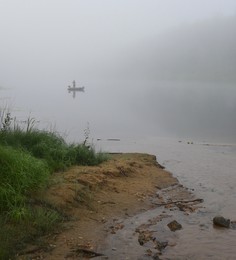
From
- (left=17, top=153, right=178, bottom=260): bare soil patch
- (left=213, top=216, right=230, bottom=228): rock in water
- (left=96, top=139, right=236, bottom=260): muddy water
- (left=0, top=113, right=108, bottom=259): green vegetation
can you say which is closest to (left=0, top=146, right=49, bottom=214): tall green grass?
(left=0, top=113, right=108, bottom=259): green vegetation

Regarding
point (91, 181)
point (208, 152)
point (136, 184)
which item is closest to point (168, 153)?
point (208, 152)

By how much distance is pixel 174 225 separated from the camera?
7.38 m

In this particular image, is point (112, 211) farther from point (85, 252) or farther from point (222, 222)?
point (222, 222)

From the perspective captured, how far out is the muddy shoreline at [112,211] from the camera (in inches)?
239

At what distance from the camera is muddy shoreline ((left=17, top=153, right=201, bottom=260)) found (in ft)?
19.9

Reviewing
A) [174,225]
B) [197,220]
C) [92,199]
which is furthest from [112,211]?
[197,220]

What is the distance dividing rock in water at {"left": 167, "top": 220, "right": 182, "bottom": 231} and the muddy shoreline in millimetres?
79

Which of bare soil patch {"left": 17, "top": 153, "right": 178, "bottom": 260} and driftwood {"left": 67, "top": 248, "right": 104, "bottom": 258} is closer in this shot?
driftwood {"left": 67, "top": 248, "right": 104, "bottom": 258}

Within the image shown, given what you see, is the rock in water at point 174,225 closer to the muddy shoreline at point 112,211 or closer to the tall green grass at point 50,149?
the muddy shoreline at point 112,211

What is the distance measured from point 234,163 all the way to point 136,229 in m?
8.79

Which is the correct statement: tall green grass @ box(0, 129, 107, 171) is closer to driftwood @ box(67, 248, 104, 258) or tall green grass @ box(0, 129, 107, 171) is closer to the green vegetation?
the green vegetation

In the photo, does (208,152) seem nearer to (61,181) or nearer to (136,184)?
(136,184)

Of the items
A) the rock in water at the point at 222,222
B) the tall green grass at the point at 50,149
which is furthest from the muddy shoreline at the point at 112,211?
the rock in water at the point at 222,222

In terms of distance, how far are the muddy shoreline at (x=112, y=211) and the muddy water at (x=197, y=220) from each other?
0.02 metres
